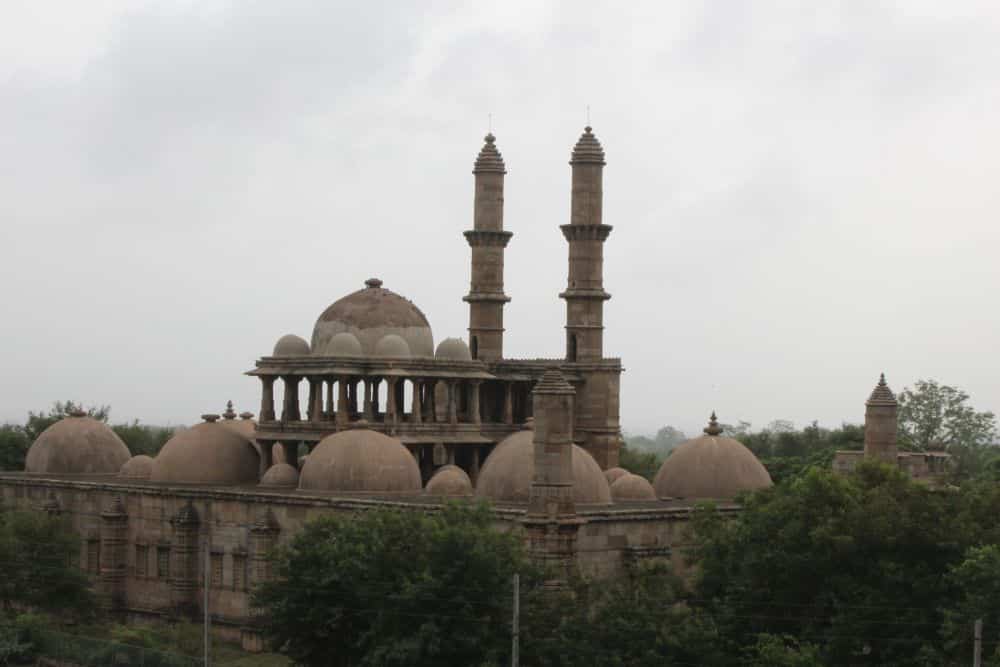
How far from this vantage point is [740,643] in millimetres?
37188

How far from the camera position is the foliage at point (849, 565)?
36.0 metres

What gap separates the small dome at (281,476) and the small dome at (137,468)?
7535mm

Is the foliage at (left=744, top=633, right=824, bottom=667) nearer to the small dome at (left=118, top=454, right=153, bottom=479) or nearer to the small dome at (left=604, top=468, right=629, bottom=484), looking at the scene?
the small dome at (left=604, top=468, right=629, bottom=484)

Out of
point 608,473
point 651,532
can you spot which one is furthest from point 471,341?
point 651,532

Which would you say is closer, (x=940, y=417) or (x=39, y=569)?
(x=39, y=569)

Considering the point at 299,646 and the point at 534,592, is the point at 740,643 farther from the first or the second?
the point at 299,646

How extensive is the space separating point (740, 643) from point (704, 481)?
13.1 metres

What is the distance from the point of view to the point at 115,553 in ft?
177

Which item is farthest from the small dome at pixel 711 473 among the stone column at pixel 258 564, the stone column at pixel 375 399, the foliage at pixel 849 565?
the foliage at pixel 849 565

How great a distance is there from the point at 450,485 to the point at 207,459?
9.97 meters

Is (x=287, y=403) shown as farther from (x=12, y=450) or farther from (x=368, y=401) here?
(x=12, y=450)

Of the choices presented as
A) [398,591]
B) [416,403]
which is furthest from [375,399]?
[398,591]

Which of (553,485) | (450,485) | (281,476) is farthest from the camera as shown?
(281,476)

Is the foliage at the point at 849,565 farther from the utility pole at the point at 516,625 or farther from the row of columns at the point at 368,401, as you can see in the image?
the row of columns at the point at 368,401
